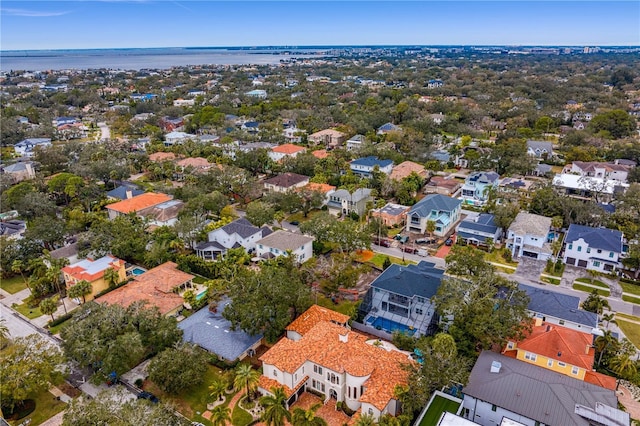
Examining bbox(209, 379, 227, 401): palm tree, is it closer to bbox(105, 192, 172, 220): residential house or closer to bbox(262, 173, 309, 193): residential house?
bbox(105, 192, 172, 220): residential house

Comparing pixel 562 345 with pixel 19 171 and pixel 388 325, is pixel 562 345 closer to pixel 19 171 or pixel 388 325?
pixel 388 325

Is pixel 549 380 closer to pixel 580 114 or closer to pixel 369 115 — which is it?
pixel 369 115

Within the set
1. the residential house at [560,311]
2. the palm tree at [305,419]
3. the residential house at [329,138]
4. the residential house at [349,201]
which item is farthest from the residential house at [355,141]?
the palm tree at [305,419]

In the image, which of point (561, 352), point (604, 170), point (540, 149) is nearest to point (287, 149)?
point (540, 149)

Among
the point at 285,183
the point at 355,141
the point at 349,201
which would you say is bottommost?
the point at 349,201

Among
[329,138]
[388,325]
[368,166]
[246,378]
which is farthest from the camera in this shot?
[329,138]

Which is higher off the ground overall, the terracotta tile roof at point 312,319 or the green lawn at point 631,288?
the terracotta tile roof at point 312,319

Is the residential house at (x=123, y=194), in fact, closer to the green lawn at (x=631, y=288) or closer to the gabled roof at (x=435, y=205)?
the gabled roof at (x=435, y=205)
